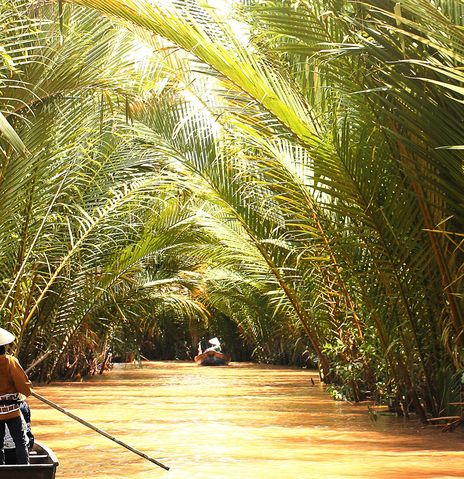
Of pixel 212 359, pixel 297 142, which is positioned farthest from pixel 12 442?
pixel 212 359

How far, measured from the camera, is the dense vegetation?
7.14 meters

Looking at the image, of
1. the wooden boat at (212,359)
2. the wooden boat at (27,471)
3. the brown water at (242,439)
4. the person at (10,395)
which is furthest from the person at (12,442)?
the wooden boat at (212,359)

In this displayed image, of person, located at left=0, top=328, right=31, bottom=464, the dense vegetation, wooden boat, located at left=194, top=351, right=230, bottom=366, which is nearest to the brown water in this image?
the dense vegetation

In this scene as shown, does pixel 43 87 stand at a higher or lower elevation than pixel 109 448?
higher

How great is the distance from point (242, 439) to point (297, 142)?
2726 mm

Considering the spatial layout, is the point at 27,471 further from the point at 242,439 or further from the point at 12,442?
the point at 242,439

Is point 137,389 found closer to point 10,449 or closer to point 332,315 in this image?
point 332,315

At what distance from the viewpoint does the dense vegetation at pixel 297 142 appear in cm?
714

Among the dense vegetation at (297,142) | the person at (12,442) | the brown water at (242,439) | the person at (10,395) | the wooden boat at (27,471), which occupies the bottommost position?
the brown water at (242,439)

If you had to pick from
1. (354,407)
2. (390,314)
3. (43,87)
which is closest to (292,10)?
(43,87)

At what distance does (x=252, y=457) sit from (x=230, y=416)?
377 centimetres

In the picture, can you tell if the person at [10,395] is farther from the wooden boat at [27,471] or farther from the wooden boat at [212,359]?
the wooden boat at [212,359]

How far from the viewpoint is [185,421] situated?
11.0 metres

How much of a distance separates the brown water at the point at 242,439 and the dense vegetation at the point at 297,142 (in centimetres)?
67
